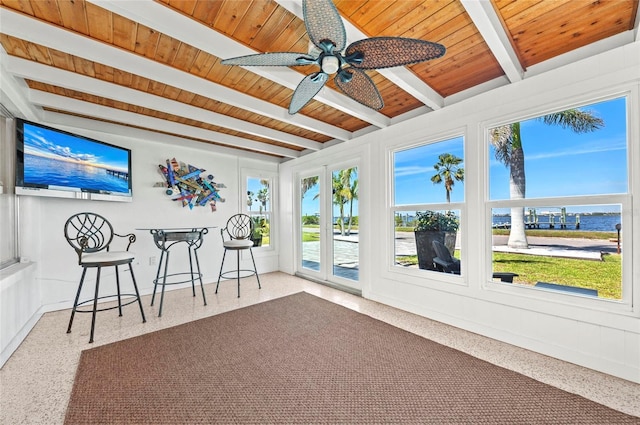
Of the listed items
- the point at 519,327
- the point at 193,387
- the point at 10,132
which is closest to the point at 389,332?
the point at 519,327

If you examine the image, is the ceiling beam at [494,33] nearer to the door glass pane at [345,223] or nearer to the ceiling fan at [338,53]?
the ceiling fan at [338,53]

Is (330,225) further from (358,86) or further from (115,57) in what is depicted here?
(115,57)

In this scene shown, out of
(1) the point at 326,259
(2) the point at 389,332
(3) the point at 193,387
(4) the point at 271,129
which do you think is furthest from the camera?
(1) the point at 326,259

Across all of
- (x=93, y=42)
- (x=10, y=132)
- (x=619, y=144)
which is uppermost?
(x=93, y=42)

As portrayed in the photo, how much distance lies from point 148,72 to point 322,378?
2.65m

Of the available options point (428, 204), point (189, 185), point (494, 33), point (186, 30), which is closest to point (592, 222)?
point (428, 204)

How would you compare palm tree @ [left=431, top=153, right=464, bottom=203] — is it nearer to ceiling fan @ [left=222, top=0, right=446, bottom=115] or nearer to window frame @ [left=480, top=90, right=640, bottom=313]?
window frame @ [left=480, top=90, right=640, bottom=313]

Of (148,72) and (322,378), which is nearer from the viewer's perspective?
(322,378)

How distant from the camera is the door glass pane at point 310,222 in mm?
4707

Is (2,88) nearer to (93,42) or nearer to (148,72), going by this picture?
(93,42)

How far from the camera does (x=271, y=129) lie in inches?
152

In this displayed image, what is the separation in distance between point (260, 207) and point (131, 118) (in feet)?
8.38

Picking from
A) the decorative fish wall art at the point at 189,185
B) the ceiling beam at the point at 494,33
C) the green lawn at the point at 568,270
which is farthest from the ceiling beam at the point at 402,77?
the decorative fish wall art at the point at 189,185

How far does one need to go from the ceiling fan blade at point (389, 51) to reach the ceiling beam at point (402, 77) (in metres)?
0.36
